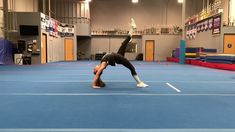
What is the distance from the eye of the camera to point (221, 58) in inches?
537

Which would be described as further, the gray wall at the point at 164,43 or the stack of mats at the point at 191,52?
the gray wall at the point at 164,43

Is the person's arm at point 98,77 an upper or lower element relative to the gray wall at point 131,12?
lower

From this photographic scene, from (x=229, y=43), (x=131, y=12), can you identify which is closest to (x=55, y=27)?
(x=131, y=12)

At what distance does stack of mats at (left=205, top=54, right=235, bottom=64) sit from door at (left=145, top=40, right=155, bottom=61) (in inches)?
471

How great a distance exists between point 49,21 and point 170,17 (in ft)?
48.8

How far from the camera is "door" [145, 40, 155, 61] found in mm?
27375

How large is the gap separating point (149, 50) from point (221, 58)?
1424cm

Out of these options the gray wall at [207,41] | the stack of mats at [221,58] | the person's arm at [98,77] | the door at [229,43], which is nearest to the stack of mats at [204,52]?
the gray wall at [207,41]

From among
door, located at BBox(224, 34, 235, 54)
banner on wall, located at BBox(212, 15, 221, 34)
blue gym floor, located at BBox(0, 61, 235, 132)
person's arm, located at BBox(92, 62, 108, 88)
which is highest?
banner on wall, located at BBox(212, 15, 221, 34)

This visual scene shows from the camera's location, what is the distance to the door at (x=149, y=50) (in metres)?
27.4

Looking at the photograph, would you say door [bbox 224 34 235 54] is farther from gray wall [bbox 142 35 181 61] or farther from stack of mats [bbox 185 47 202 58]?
gray wall [bbox 142 35 181 61]

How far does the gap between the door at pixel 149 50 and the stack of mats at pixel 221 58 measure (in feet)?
39.3

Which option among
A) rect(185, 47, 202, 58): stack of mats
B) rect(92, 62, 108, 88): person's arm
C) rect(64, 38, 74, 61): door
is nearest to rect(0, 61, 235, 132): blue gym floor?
rect(92, 62, 108, 88): person's arm

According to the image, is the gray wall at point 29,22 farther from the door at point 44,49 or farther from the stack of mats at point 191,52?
the stack of mats at point 191,52
